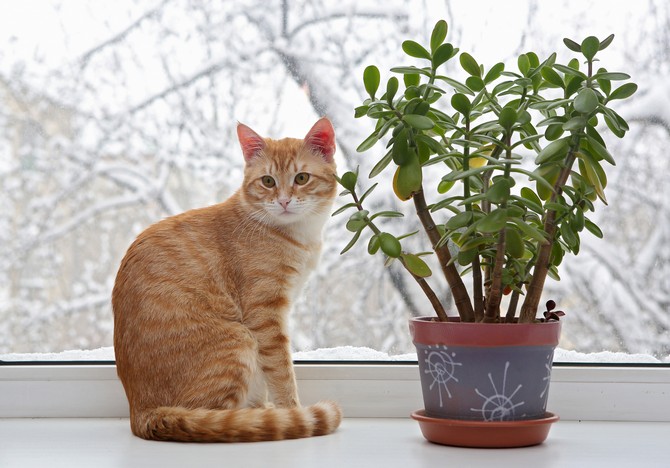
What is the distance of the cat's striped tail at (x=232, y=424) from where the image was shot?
1403mm

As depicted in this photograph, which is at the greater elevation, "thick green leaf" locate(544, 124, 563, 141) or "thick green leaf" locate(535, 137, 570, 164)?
"thick green leaf" locate(544, 124, 563, 141)

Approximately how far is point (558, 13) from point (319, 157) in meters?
0.67

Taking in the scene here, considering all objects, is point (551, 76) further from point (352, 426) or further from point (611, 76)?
point (352, 426)

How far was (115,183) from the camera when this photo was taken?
6.16 ft

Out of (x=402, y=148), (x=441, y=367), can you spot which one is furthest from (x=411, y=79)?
(x=441, y=367)

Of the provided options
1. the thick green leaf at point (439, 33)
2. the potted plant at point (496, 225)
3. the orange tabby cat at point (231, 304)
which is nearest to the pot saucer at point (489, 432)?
the potted plant at point (496, 225)

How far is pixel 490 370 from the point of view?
1.32 metres

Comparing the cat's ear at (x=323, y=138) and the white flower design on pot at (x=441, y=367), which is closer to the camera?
the white flower design on pot at (x=441, y=367)

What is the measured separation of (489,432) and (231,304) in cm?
57

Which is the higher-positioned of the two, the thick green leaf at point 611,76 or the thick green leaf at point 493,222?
the thick green leaf at point 611,76

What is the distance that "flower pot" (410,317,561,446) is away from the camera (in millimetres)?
1315

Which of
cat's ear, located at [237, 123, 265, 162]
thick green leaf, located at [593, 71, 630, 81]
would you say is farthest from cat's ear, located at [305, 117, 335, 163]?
thick green leaf, located at [593, 71, 630, 81]

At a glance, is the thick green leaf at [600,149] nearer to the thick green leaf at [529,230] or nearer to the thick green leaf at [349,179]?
the thick green leaf at [529,230]

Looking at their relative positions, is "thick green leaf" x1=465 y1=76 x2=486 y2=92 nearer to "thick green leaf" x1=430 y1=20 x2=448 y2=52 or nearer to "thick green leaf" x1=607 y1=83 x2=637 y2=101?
"thick green leaf" x1=430 y1=20 x2=448 y2=52
